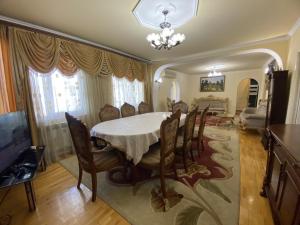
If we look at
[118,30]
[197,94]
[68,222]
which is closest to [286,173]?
[68,222]

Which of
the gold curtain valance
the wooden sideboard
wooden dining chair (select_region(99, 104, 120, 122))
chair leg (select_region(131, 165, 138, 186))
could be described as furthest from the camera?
wooden dining chair (select_region(99, 104, 120, 122))

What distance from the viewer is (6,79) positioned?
2082 millimetres

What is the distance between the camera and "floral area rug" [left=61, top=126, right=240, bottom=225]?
1.42 m

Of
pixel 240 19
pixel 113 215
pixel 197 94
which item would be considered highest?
pixel 240 19

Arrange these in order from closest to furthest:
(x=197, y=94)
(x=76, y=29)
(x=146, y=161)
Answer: (x=146, y=161) < (x=76, y=29) < (x=197, y=94)

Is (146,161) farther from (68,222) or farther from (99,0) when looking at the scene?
(99,0)

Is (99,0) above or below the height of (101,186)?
above

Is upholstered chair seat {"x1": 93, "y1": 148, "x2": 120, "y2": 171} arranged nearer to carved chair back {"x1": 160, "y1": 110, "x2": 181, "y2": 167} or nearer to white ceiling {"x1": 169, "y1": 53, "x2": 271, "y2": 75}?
carved chair back {"x1": 160, "y1": 110, "x2": 181, "y2": 167}

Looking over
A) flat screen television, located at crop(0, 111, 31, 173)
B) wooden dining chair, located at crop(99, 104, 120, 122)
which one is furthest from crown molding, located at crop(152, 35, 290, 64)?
flat screen television, located at crop(0, 111, 31, 173)

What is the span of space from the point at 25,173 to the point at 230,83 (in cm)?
866

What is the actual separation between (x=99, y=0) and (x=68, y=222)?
2.54m

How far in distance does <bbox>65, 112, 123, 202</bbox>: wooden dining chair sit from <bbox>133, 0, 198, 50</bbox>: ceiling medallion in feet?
5.45

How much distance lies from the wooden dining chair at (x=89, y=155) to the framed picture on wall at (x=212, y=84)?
770 centimetres

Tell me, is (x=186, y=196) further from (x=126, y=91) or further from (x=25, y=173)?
(x=126, y=91)
